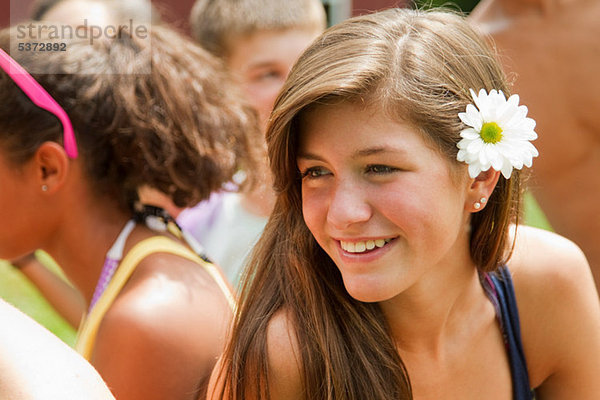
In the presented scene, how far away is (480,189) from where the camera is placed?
7.25 feet

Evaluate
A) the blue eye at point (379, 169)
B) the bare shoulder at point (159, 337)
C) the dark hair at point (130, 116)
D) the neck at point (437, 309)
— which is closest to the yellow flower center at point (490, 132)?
the blue eye at point (379, 169)

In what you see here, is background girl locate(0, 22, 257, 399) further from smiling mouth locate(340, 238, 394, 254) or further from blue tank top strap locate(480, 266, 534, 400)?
blue tank top strap locate(480, 266, 534, 400)

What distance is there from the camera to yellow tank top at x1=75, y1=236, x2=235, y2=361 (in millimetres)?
2580

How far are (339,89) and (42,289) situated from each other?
2.01 metres

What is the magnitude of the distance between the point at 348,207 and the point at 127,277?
0.92 m

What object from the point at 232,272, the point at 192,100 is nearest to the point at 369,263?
the point at 192,100

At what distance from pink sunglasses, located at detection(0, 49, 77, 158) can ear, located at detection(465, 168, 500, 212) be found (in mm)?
1277

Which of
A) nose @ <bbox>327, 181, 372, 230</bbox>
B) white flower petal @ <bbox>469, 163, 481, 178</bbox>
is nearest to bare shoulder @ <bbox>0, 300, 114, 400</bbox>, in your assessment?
nose @ <bbox>327, 181, 372, 230</bbox>

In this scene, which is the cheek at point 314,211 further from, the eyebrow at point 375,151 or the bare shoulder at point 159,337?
the bare shoulder at point 159,337

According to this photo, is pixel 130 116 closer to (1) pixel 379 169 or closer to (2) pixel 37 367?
(1) pixel 379 169

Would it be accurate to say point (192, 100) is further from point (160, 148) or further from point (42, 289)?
point (42, 289)

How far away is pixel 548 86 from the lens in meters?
3.62

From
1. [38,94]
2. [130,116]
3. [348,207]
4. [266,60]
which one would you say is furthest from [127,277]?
[266,60]

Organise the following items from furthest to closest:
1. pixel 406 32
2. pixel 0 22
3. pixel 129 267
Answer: pixel 0 22, pixel 129 267, pixel 406 32
